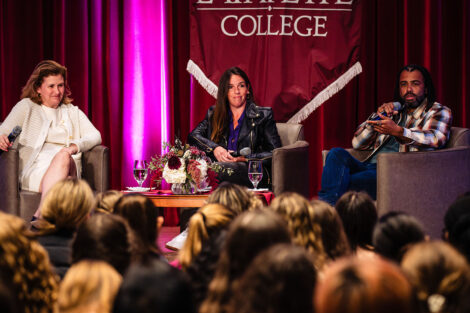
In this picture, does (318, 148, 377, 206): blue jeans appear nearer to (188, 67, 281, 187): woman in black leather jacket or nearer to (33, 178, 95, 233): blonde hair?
(188, 67, 281, 187): woman in black leather jacket

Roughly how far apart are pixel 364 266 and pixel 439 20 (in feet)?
14.9

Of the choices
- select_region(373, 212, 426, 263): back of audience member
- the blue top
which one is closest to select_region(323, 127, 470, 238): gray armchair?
the blue top

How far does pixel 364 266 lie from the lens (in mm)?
993

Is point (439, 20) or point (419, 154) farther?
point (439, 20)

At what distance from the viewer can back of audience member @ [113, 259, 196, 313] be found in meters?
1.13

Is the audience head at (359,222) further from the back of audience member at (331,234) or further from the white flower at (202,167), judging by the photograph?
the white flower at (202,167)

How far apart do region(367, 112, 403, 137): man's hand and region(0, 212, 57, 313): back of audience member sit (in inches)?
115

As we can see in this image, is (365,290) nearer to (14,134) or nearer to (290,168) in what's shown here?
(290,168)

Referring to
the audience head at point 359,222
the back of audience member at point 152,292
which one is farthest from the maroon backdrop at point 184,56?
the back of audience member at point 152,292

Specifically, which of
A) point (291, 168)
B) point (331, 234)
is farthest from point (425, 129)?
point (331, 234)

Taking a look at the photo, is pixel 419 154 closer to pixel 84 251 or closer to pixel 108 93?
pixel 84 251

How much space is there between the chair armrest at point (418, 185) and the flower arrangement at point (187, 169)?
1.03 m

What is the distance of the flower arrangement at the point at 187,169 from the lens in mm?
3709

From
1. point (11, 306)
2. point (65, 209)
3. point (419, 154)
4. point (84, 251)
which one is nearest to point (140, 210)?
point (65, 209)
